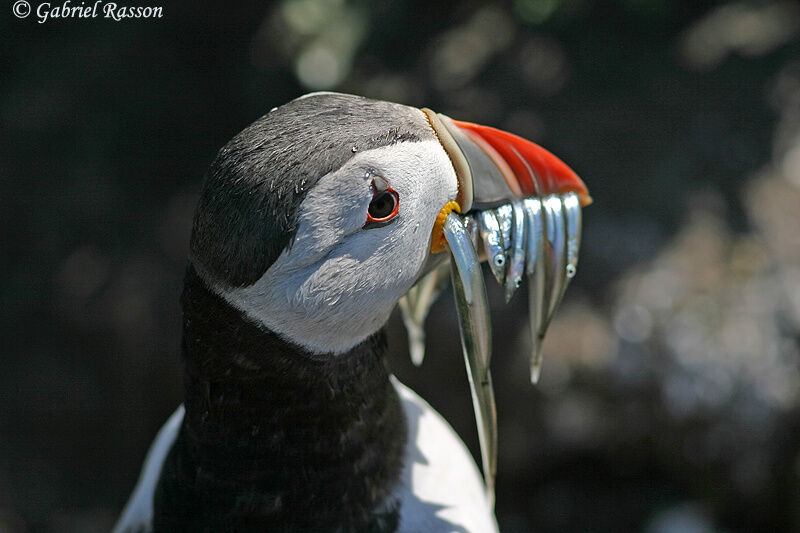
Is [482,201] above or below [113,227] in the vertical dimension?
above

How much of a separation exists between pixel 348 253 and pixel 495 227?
362 mm

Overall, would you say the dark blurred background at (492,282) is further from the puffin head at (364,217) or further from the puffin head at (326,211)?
the puffin head at (326,211)

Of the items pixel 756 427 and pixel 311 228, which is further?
pixel 756 427

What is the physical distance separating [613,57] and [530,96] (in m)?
0.51

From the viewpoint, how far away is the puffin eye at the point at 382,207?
1.49 m

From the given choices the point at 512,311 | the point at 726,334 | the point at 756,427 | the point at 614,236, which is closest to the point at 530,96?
the point at 614,236


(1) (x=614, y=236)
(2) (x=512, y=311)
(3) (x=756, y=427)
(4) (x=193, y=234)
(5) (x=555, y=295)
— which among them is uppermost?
(4) (x=193, y=234)

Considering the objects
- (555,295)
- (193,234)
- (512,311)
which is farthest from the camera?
(512,311)

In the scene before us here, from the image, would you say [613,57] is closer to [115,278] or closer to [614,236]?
[614,236]

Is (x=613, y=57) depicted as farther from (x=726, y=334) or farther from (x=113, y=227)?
(x=113, y=227)

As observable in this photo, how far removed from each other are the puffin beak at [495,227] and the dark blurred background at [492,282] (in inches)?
74.0

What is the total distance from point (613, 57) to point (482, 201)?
9.63 ft

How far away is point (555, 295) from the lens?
6.05ft

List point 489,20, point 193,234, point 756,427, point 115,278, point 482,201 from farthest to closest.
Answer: point 489,20 < point 115,278 < point 756,427 < point 482,201 < point 193,234
